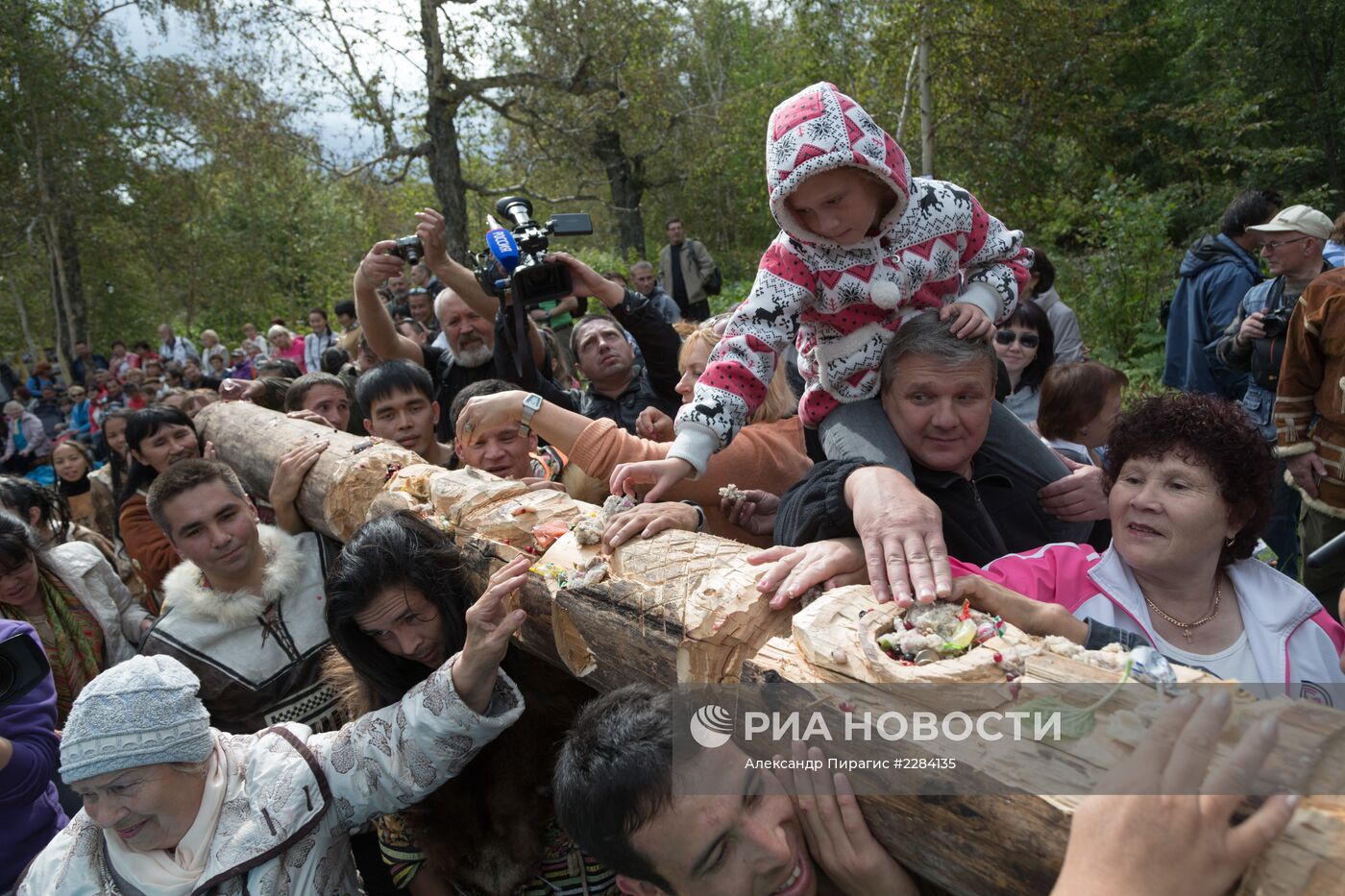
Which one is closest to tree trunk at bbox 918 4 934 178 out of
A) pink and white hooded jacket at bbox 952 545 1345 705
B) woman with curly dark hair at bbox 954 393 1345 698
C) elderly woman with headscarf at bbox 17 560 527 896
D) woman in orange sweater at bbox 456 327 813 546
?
woman in orange sweater at bbox 456 327 813 546

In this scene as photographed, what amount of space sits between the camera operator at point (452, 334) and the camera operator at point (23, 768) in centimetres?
242

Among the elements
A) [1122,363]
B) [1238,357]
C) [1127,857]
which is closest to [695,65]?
[1122,363]

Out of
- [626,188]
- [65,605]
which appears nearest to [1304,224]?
[65,605]

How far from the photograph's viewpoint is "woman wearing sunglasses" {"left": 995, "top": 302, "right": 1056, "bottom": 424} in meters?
4.31

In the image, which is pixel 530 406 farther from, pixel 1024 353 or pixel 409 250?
pixel 1024 353

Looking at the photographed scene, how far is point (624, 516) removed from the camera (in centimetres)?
204

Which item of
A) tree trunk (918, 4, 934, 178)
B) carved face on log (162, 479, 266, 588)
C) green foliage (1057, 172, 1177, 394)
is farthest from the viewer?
tree trunk (918, 4, 934, 178)

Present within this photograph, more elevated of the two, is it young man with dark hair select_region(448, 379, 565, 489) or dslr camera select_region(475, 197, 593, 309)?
dslr camera select_region(475, 197, 593, 309)

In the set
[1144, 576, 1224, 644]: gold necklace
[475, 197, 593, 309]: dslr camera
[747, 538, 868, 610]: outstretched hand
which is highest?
[475, 197, 593, 309]: dslr camera

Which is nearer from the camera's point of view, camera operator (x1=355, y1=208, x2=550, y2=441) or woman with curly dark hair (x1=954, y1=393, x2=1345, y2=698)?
woman with curly dark hair (x1=954, y1=393, x2=1345, y2=698)

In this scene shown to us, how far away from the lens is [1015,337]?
4332 millimetres

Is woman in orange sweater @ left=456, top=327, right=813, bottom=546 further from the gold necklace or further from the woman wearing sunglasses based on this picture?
the woman wearing sunglasses

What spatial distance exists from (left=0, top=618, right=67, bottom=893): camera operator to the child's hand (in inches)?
99.4

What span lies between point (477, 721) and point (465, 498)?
2.58 ft
